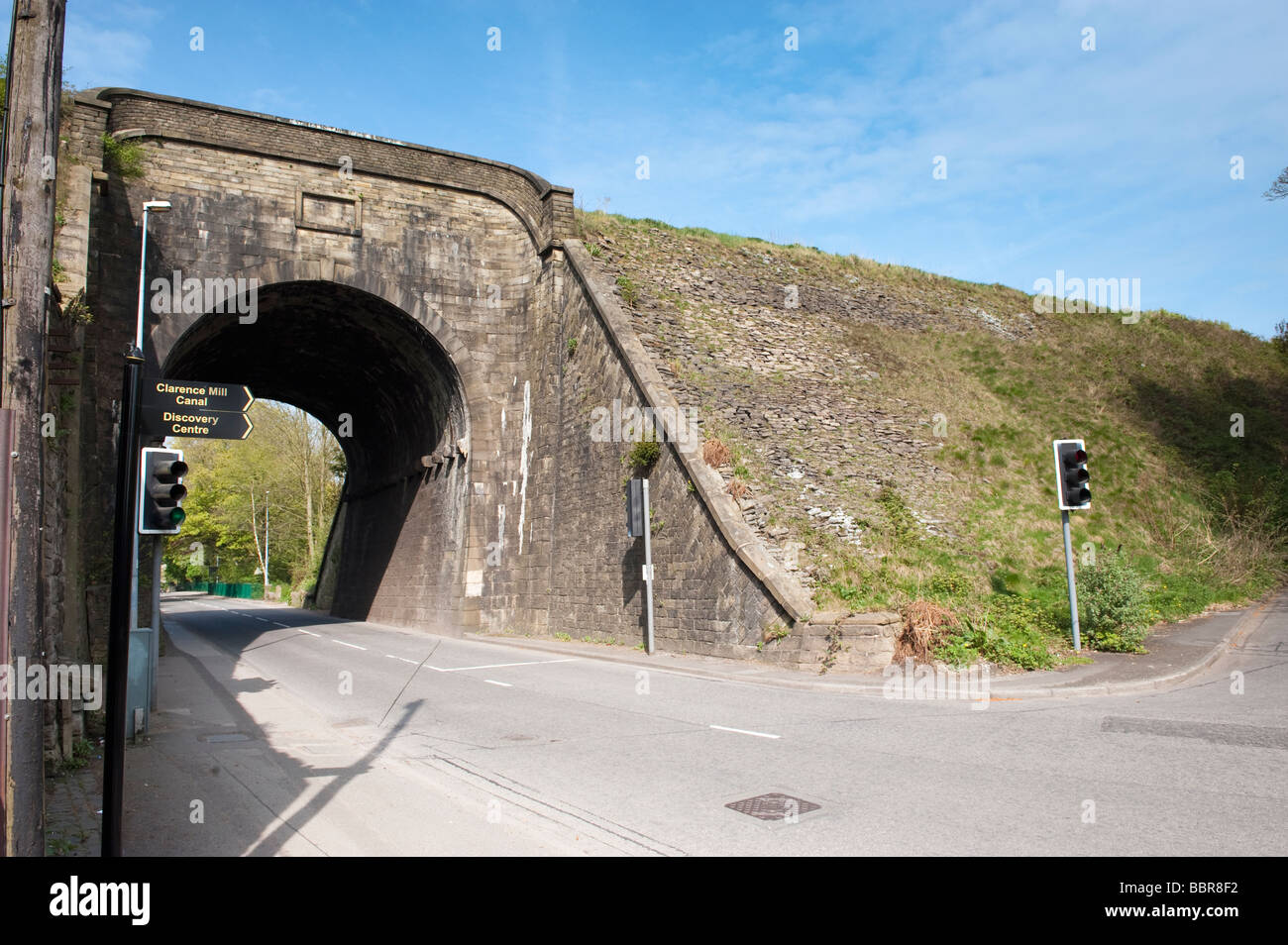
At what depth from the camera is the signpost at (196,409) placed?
5.28 meters

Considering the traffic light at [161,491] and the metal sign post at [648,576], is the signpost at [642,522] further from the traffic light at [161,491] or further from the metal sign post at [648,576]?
the traffic light at [161,491]

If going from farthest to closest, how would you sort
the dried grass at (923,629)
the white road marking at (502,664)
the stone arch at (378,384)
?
the stone arch at (378,384), the white road marking at (502,664), the dried grass at (923,629)

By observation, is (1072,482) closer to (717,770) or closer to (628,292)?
(717,770)

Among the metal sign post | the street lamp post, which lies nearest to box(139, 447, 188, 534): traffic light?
the street lamp post

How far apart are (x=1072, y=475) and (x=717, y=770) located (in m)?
9.55

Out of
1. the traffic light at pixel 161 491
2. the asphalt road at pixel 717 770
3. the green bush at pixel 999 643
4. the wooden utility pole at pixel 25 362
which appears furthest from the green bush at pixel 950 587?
the wooden utility pole at pixel 25 362

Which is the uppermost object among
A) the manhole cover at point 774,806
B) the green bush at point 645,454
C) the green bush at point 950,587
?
the green bush at point 645,454

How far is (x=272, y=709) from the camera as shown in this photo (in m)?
11.2

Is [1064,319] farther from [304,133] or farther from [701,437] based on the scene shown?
[304,133]

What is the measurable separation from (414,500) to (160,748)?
21.5 m

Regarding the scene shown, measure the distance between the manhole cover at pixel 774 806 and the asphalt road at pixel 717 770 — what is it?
0.03m

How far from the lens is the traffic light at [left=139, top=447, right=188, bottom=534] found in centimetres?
516

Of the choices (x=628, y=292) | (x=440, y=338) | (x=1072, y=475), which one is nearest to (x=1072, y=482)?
(x=1072, y=475)

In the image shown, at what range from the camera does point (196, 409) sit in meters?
5.66
